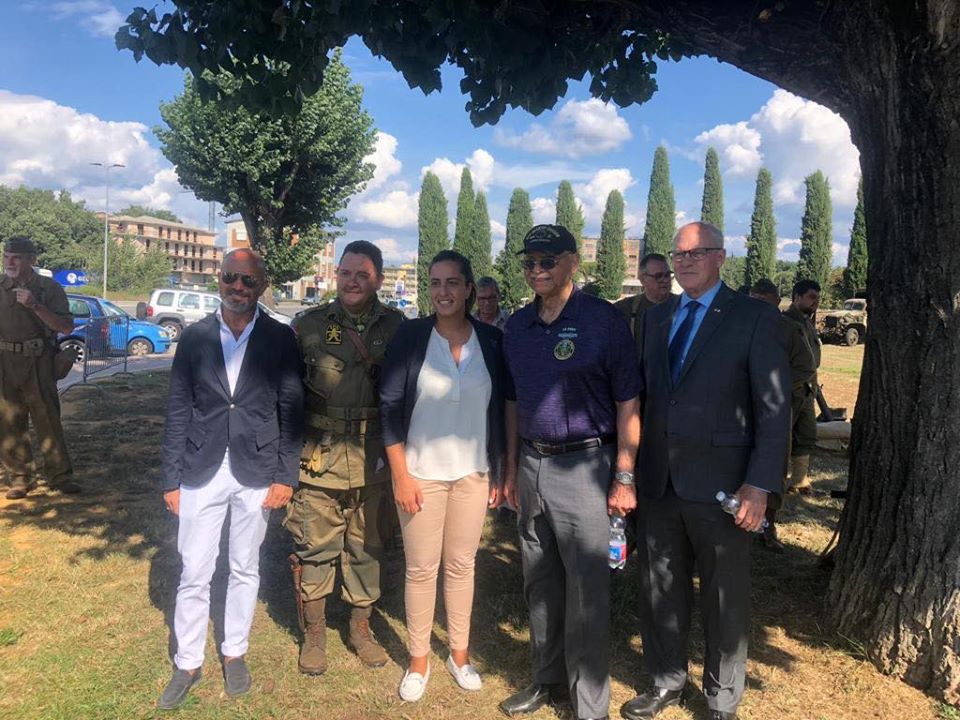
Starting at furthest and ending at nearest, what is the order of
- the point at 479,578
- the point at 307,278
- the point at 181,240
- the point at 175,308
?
the point at 181,240 → the point at 307,278 → the point at 175,308 → the point at 479,578

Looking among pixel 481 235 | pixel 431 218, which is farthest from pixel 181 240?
pixel 481 235

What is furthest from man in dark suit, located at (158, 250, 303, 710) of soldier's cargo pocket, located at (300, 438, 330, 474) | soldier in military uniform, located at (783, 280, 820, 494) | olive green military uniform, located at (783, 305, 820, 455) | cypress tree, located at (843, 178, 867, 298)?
cypress tree, located at (843, 178, 867, 298)

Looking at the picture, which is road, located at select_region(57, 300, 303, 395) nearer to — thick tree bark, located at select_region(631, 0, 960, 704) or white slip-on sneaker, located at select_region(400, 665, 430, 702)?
white slip-on sneaker, located at select_region(400, 665, 430, 702)

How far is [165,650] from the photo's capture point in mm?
3578

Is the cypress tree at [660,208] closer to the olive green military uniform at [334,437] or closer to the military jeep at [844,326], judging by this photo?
the military jeep at [844,326]

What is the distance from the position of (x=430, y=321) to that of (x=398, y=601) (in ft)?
6.71

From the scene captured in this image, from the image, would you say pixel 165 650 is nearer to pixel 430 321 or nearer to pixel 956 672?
pixel 430 321

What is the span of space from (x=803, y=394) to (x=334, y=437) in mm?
4316

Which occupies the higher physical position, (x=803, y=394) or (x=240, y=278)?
(x=240, y=278)

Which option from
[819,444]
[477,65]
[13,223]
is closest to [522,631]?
[477,65]

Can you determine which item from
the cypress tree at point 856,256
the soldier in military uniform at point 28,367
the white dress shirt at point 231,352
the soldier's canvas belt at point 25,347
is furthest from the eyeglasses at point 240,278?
the cypress tree at point 856,256

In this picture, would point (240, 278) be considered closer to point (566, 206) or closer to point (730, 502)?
point (730, 502)

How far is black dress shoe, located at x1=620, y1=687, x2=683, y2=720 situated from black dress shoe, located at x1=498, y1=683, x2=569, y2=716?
31 centimetres

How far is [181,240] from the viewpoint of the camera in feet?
410
